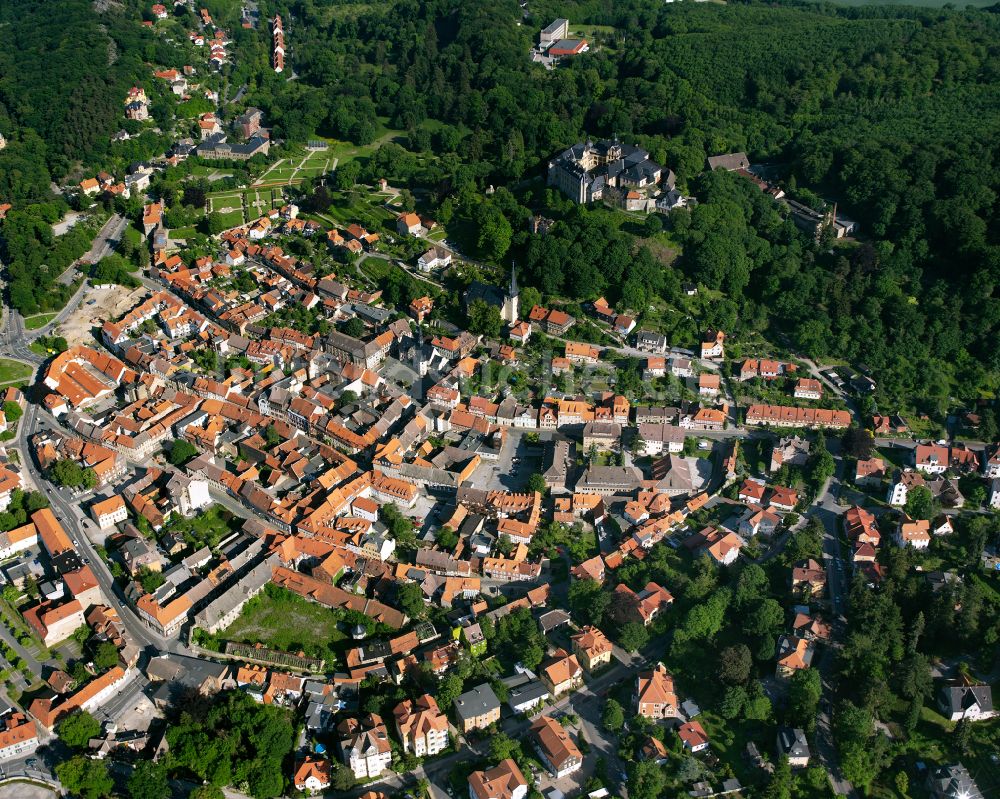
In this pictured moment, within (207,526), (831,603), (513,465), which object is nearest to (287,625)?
(207,526)

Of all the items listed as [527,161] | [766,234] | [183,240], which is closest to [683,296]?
[766,234]

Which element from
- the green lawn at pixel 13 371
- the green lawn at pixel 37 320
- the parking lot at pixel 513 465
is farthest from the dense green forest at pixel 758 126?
the green lawn at pixel 13 371

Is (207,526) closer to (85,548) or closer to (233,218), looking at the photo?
(85,548)

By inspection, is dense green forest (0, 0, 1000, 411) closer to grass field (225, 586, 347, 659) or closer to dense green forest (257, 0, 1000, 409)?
dense green forest (257, 0, 1000, 409)

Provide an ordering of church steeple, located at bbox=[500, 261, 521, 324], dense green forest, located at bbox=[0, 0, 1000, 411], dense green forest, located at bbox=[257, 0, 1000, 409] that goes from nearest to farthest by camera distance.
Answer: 1. church steeple, located at bbox=[500, 261, 521, 324]
2. dense green forest, located at bbox=[257, 0, 1000, 409]
3. dense green forest, located at bbox=[0, 0, 1000, 411]

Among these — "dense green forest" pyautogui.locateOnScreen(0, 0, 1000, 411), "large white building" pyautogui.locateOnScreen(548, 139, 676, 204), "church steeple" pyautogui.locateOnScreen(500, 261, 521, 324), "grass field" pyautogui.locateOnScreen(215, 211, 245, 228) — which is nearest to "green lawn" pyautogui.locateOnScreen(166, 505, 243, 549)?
"church steeple" pyautogui.locateOnScreen(500, 261, 521, 324)

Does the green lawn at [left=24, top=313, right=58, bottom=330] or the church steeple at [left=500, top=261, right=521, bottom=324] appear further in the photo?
the green lawn at [left=24, top=313, right=58, bottom=330]

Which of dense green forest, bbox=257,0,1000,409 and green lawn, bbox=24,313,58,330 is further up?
dense green forest, bbox=257,0,1000,409
